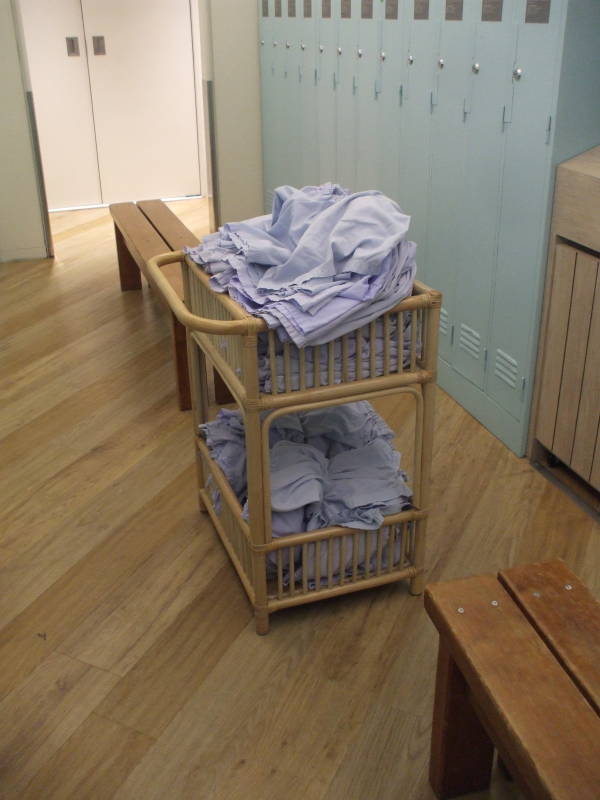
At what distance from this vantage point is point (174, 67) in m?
6.16

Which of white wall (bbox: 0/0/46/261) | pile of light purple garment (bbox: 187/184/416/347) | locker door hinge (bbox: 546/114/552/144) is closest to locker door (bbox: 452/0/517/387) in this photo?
locker door hinge (bbox: 546/114/552/144)

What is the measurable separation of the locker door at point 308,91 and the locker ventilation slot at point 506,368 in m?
1.89

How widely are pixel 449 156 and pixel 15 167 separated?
2.92 meters

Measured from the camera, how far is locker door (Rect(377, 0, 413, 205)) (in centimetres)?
331

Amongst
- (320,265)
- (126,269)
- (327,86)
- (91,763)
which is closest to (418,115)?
(327,86)

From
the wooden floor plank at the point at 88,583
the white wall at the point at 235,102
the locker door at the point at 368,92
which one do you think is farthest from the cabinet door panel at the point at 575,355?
the white wall at the point at 235,102

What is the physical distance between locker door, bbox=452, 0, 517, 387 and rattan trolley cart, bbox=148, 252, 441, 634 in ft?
3.28

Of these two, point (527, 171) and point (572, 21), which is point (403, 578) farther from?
point (572, 21)

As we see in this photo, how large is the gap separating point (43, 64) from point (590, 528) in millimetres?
4940

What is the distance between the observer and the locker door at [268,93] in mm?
4805

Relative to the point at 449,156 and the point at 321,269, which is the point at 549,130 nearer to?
the point at 449,156

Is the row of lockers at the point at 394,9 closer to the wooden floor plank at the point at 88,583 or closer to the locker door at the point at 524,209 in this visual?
the locker door at the point at 524,209

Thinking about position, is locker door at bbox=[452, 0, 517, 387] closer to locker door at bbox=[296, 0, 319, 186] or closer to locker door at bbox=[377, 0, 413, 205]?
locker door at bbox=[377, 0, 413, 205]

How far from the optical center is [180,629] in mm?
2197
